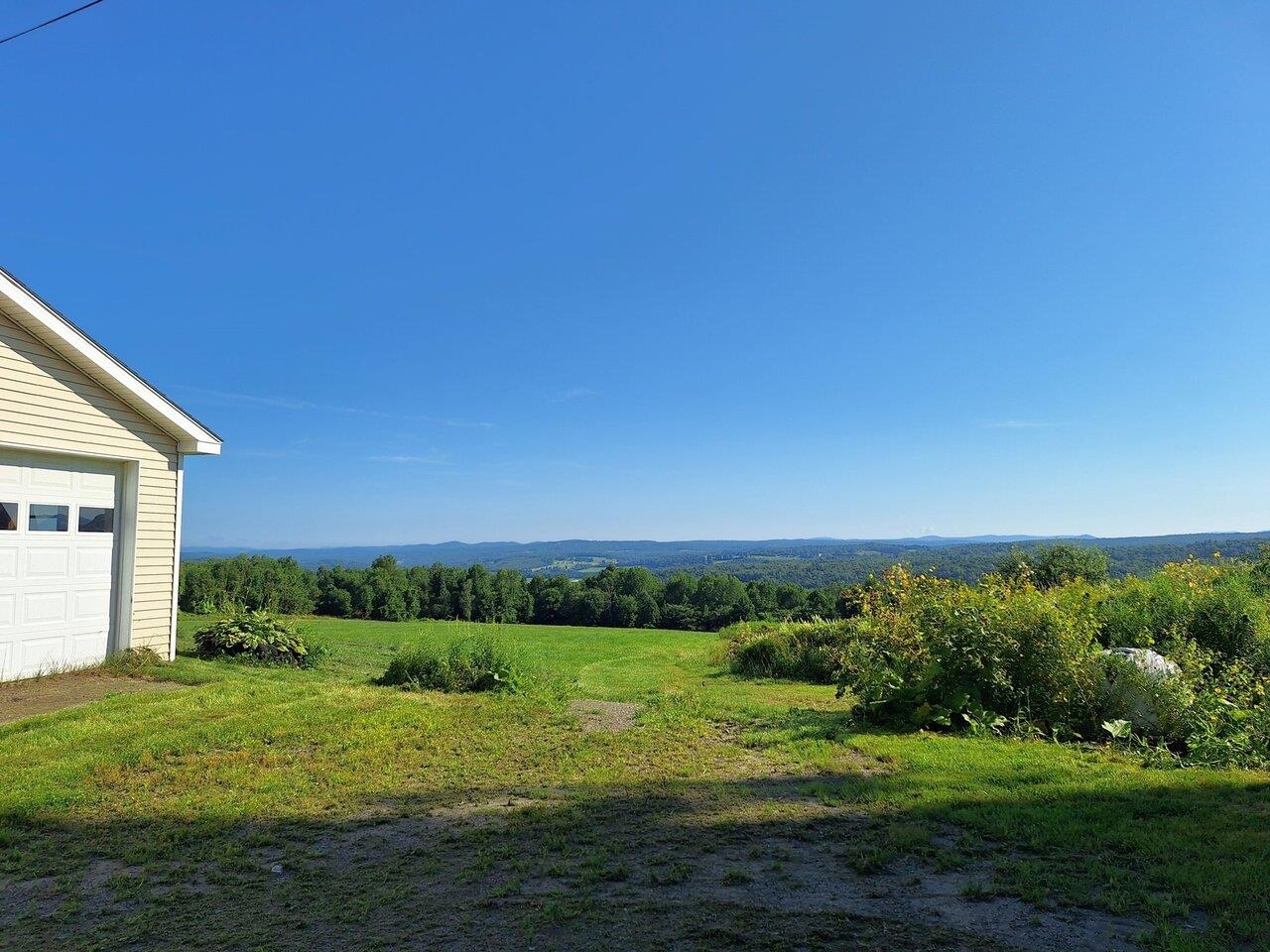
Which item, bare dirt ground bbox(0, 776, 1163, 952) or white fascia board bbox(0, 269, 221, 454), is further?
white fascia board bbox(0, 269, 221, 454)

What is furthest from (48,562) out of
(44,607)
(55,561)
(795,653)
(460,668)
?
(795,653)

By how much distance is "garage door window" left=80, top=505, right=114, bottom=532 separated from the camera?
32.3 ft

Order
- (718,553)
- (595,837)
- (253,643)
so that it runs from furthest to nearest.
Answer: (718,553)
(253,643)
(595,837)

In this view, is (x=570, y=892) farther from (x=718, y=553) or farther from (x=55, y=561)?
(x=718, y=553)

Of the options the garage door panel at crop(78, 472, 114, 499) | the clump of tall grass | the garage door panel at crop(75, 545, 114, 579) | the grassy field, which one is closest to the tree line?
the clump of tall grass

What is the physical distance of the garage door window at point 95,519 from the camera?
986 centimetres

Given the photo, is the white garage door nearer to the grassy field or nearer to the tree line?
the grassy field

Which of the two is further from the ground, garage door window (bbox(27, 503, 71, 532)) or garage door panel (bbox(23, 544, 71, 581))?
garage door window (bbox(27, 503, 71, 532))

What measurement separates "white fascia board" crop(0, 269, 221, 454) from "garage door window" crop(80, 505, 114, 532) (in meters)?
1.31

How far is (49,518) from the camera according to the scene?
9430 mm

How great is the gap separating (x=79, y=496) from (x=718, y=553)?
80.0 meters

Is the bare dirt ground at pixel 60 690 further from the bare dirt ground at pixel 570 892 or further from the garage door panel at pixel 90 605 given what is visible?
the bare dirt ground at pixel 570 892

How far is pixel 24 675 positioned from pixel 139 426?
3.45 m

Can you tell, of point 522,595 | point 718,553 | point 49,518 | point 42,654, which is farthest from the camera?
point 718,553
